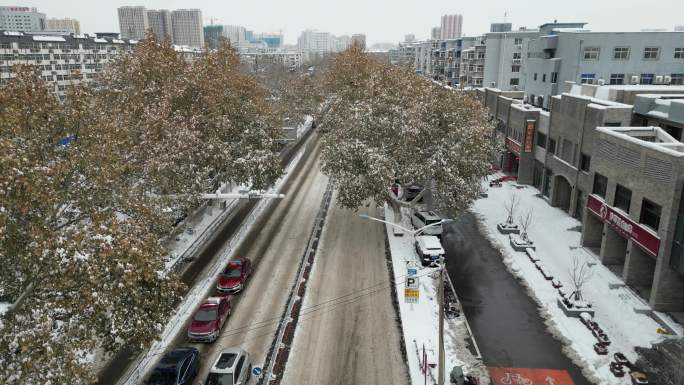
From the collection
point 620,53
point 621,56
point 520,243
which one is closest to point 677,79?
point 621,56

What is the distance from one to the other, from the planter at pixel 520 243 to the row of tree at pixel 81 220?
2371cm

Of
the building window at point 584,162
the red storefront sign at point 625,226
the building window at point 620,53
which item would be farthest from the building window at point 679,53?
the red storefront sign at point 625,226

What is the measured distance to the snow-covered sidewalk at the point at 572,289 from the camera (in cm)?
2472

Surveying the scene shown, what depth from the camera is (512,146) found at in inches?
2307

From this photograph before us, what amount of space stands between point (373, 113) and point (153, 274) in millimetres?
26988

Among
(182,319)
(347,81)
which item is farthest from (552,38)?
(182,319)

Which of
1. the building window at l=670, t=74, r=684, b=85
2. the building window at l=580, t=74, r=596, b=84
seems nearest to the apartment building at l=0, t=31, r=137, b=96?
the building window at l=580, t=74, r=596, b=84

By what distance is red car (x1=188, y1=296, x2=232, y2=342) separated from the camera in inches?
1009

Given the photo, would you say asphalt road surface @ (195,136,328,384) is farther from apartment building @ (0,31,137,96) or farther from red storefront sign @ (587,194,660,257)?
apartment building @ (0,31,137,96)

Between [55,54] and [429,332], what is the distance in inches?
3921

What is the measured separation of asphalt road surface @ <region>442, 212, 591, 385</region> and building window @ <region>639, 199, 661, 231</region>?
8.48 m

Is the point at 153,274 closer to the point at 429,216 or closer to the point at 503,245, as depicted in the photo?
the point at 429,216

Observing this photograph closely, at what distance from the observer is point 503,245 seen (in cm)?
3875

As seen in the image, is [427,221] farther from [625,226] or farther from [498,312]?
[625,226]
